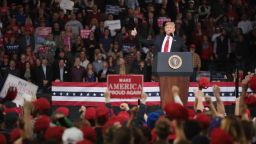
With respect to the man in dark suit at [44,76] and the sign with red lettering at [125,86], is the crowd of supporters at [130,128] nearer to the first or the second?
the sign with red lettering at [125,86]

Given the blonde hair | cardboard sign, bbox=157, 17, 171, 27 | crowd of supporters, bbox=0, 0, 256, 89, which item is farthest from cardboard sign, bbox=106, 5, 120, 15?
the blonde hair

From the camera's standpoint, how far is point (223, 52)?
23922 millimetres

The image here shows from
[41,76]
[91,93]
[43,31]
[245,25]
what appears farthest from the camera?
[245,25]

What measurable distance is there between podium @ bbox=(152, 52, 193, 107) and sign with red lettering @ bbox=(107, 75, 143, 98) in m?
2.89

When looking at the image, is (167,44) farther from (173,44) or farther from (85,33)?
(85,33)

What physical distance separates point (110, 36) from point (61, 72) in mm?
2486

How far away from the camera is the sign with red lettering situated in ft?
54.3

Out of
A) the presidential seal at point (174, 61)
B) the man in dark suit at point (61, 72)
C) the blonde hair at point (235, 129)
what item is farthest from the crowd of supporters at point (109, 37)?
the blonde hair at point (235, 129)

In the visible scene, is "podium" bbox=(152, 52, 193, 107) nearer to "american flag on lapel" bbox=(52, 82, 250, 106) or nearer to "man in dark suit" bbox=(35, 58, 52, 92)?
"american flag on lapel" bbox=(52, 82, 250, 106)

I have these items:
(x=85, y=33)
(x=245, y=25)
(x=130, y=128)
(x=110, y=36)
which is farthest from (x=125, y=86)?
(x=245, y=25)

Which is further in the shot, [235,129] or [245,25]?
[245,25]

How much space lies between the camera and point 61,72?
70.4 feet

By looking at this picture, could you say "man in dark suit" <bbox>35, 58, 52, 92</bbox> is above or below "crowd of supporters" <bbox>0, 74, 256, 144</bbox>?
below

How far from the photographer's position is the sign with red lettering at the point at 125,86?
1656 cm
